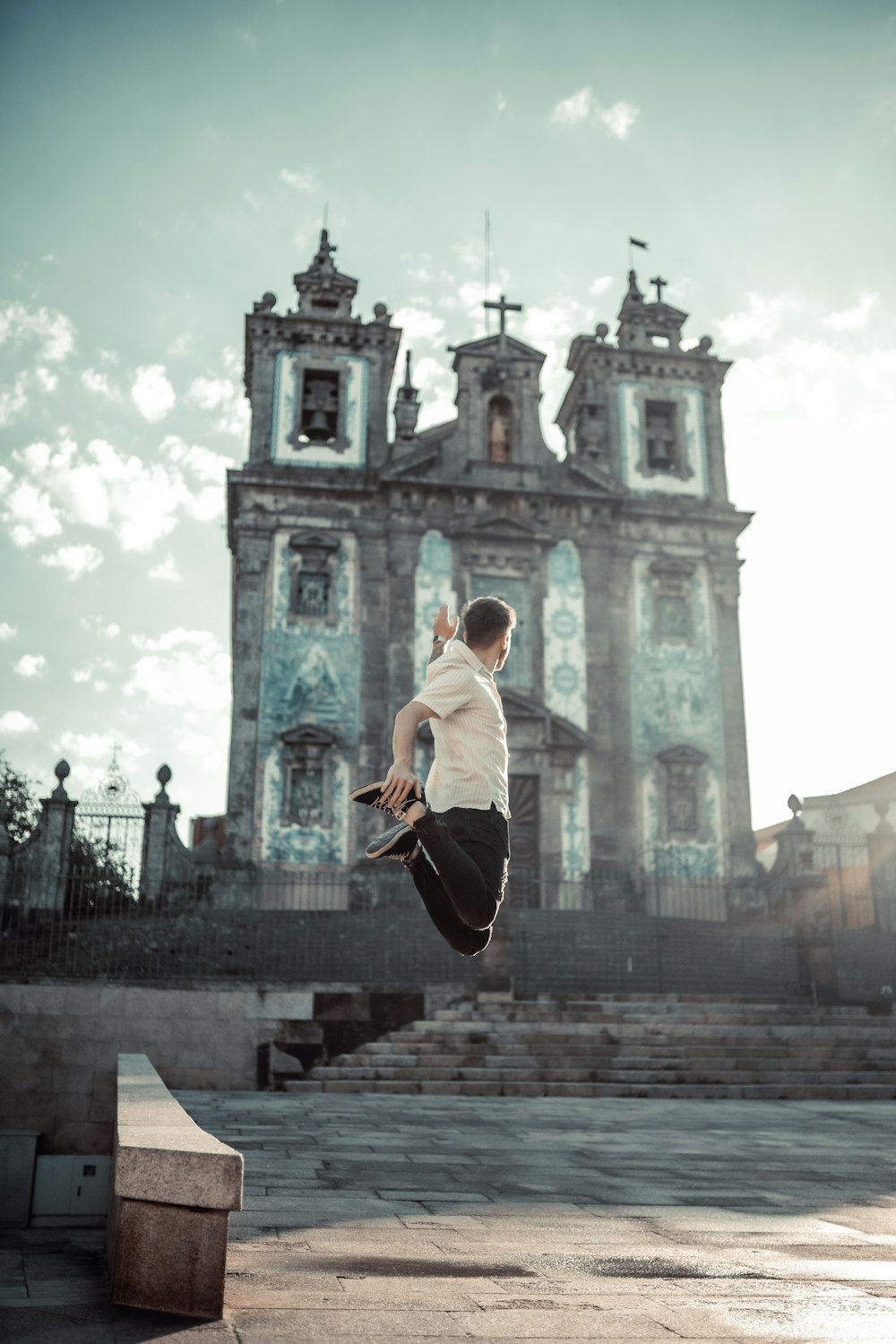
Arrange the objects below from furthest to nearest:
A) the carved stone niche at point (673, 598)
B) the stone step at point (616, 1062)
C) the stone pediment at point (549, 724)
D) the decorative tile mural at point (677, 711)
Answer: the carved stone niche at point (673, 598) → the decorative tile mural at point (677, 711) → the stone pediment at point (549, 724) → the stone step at point (616, 1062)

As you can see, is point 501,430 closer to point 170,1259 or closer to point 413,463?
point 413,463

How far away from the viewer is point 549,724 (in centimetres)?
2434

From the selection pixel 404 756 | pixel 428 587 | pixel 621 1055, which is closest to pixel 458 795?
pixel 404 756

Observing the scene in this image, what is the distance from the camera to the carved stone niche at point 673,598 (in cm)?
2620

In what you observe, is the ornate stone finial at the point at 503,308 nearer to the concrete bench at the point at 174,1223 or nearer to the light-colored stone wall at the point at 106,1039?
the light-colored stone wall at the point at 106,1039

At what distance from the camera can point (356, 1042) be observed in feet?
43.2

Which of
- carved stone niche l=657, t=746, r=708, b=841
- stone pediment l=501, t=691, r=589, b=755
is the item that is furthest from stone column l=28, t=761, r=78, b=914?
carved stone niche l=657, t=746, r=708, b=841

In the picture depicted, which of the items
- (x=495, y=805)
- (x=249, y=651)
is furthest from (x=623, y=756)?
(x=495, y=805)

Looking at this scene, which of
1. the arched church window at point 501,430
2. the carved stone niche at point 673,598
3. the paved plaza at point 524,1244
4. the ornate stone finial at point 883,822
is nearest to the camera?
the paved plaza at point 524,1244

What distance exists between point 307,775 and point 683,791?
318 inches

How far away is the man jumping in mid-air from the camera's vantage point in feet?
12.0

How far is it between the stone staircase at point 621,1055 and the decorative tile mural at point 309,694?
9.73m

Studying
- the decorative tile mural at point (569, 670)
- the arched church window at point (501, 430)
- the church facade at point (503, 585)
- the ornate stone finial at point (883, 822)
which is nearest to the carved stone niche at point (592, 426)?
the church facade at point (503, 585)

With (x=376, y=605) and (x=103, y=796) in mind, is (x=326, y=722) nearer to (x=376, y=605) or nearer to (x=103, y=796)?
(x=376, y=605)
